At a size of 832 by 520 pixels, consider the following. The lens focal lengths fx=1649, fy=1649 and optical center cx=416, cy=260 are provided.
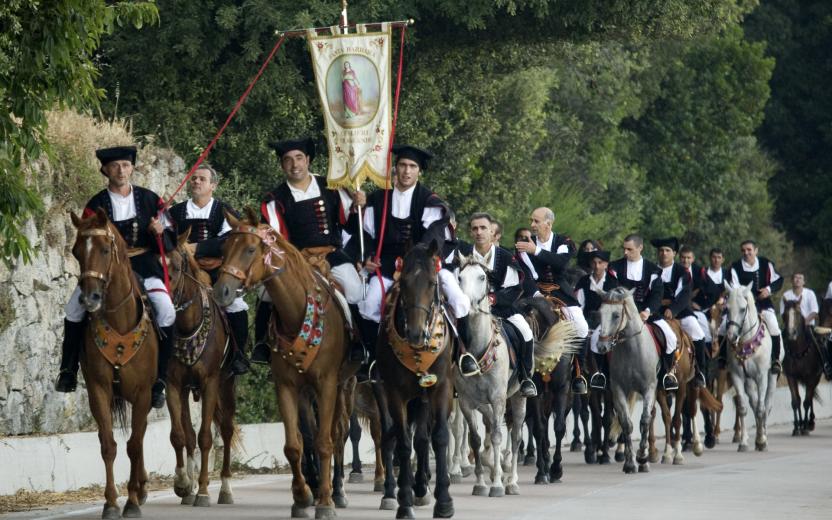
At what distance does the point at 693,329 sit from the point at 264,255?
1120 cm

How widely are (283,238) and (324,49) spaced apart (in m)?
2.82

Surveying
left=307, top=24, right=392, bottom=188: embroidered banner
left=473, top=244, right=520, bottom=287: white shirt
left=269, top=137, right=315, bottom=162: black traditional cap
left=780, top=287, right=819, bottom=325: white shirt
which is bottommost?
left=473, top=244, right=520, bottom=287: white shirt

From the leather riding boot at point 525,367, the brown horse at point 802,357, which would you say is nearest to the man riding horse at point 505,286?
the leather riding boot at point 525,367

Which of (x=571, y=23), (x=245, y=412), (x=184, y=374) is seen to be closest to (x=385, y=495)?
(x=184, y=374)

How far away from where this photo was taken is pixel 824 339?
30.0 meters

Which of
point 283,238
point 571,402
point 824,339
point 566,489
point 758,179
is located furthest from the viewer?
point 758,179

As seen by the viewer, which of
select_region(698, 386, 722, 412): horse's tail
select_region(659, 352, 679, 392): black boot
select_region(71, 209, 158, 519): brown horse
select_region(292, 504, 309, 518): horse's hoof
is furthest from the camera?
select_region(698, 386, 722, 412): horse's tail

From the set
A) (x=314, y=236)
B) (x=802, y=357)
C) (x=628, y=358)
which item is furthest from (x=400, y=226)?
(x=802, y=357)

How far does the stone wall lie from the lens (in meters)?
17.0

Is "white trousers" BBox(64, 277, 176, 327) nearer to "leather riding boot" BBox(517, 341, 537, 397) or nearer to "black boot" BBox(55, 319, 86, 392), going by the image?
"black boot" BBox(55, 319, 86, 392)

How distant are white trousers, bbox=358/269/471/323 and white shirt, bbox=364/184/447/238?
1.59ft

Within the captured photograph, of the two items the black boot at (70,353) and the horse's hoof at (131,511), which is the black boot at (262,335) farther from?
the horse's hoof at (131,511)

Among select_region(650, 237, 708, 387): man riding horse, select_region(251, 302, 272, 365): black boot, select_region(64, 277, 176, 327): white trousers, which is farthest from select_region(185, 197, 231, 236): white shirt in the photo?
select_region(650, 237, 708, 387): man riding horse

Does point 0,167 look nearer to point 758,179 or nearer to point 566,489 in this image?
point 566,489
